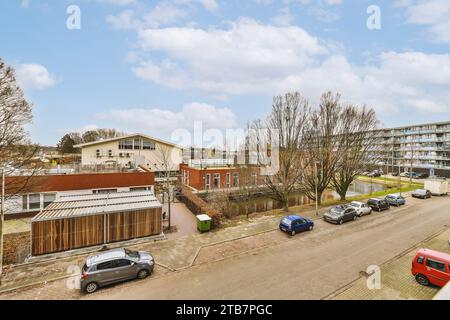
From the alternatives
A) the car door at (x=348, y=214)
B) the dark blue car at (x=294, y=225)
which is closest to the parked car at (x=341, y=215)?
the car door at (x=348, y=214)

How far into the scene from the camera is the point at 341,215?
19.1 m

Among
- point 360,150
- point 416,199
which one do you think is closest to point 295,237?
point 360,150

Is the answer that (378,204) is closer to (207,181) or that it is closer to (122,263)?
(207,181)

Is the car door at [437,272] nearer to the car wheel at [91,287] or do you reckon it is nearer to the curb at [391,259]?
the curb at [391,259]

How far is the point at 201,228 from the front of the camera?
654 inches

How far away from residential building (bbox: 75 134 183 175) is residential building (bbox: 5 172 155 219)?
1097 cm

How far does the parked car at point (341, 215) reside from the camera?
62.3ft

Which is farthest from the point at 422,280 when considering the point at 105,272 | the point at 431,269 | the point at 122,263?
the point at 105,272

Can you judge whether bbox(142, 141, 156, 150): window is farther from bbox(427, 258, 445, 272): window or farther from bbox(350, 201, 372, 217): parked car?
bbox(427, 258, 445, 272): window

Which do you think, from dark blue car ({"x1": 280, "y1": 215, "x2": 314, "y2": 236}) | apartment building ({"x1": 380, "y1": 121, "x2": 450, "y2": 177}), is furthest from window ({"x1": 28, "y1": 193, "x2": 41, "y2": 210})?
apartment building ({"x1": 380, "y1": 121, "x2": 450, "y2": 177})

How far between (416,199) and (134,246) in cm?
3542

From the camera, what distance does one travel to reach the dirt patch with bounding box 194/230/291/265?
505 inches

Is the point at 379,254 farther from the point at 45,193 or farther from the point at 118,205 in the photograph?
the point at 45,193

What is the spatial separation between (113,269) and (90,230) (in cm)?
484
